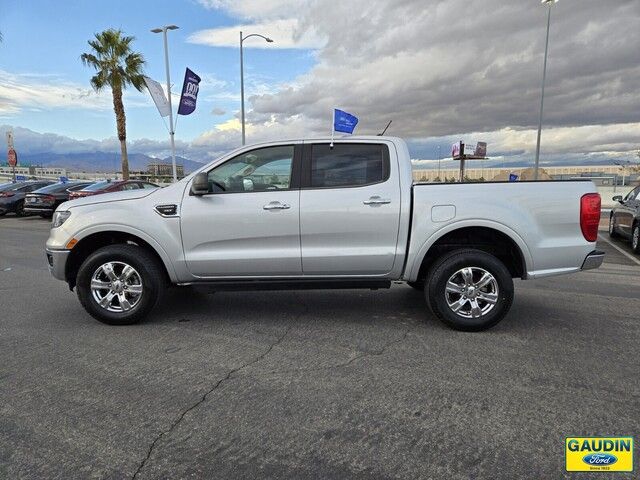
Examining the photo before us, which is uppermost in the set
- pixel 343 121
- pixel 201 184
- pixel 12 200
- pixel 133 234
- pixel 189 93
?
pixel 189 93

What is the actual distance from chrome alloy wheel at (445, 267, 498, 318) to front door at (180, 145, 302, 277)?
155 cm

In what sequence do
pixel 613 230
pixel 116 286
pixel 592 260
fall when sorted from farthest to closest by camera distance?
pixel 613 230, pixel 116 286, pixel 592 260

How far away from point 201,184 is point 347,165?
146cm

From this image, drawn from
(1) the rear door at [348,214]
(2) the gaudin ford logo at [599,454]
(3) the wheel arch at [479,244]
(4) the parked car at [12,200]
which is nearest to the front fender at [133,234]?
→ (1) the rear door at [348,214]

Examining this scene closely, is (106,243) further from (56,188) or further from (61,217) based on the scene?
(56,188)

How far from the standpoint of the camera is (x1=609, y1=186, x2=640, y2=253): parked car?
988cm

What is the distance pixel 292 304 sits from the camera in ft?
18.4

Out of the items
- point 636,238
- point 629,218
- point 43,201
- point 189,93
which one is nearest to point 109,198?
point 636,238

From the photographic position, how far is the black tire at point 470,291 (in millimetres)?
4473

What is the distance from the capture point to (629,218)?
34.0 ft

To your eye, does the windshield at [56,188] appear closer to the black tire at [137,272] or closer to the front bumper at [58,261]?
the front bumper at [58,261]

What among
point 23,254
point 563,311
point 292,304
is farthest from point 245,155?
point 23,254

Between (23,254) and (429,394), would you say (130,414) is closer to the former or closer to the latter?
(429,394)

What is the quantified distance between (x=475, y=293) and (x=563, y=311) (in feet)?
5.15
